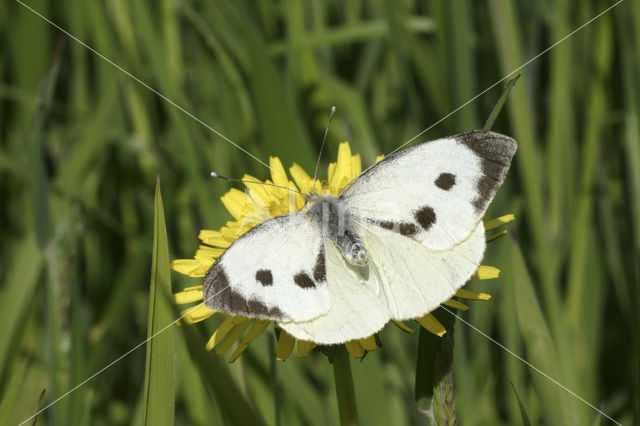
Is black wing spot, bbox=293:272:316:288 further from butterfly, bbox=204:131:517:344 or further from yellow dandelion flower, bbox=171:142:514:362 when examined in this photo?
yellow dandelion flower, bbox=171:142:514:362

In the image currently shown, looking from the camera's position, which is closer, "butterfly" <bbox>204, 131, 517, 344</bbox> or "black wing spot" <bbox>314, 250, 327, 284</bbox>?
"butterfly" <bbox>204, 131, 517, 344</bbox>

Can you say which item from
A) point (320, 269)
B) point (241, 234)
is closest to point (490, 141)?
point (320, 269)

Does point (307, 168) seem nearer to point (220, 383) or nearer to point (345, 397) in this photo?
point (345, 397)

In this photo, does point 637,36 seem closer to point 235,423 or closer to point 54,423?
point 235,423

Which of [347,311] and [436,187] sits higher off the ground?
[436,187]

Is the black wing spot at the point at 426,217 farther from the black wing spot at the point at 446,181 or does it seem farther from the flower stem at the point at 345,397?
A: the flower stem at the point at 345,397

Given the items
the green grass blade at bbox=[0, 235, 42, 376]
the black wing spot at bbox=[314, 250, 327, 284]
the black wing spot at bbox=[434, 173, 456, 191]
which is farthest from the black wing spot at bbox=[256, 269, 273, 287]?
the green grass blade at bbox=[0, 235, 42, 376]
